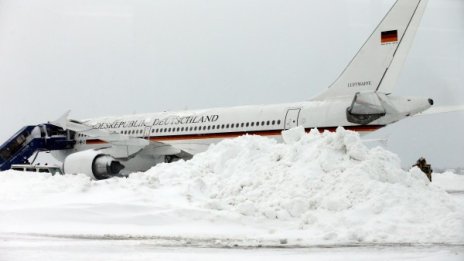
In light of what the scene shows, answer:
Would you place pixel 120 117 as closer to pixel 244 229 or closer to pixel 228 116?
pixel 228 116

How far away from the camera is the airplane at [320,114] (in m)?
18.5

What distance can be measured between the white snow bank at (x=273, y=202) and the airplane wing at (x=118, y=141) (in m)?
7.59

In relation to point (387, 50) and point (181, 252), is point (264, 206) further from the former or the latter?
point (387, 50)

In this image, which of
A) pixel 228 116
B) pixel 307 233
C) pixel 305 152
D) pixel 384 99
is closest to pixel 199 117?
pixel 228 116

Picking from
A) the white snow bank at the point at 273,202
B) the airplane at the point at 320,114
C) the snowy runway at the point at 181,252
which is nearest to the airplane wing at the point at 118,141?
the airplane at the point at 320,114

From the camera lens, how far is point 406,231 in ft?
30.2

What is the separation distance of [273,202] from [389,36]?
433 inches

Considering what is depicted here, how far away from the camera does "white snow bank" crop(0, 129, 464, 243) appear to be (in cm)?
945

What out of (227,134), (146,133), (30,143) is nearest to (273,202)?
(227,134)

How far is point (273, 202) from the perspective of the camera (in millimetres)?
10781

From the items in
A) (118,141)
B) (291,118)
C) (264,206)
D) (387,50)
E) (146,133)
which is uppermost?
(387,50)

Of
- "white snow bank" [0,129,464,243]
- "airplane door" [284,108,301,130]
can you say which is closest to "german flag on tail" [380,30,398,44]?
"airplane door" [284,108,301,130]

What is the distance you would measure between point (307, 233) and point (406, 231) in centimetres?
160

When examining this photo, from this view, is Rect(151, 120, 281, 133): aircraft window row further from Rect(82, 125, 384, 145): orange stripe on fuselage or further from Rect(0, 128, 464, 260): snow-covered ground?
Rect(0, 128, 464, 260): snow-covered ground
